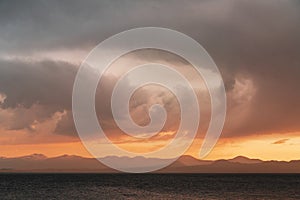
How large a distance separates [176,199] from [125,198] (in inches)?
377

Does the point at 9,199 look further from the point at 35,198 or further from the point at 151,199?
the point at 151,199

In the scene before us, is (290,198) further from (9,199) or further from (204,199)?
(9,199)

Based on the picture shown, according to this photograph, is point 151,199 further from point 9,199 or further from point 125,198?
point 9,199

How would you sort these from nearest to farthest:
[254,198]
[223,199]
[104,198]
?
Result: 1. [104,198]
2. [223,199]
3. [254,198]

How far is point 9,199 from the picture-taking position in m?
76.4

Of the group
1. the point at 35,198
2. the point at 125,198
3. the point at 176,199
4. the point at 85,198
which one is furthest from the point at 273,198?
the point at 35,198

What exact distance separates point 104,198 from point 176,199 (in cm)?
1318

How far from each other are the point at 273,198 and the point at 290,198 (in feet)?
13.8

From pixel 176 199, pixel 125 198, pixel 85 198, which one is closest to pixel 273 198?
pixel 176 199

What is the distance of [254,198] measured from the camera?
8656 centimetres

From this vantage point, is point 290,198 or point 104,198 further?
point 290,198

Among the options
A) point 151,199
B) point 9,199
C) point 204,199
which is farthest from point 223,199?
point 9,199

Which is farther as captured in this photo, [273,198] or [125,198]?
[273,198]

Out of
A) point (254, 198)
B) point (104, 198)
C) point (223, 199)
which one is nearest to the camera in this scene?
point (104, 198)
